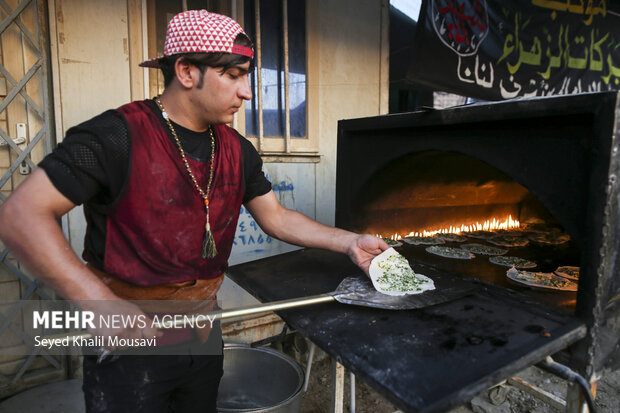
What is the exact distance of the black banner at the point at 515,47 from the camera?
159 inches

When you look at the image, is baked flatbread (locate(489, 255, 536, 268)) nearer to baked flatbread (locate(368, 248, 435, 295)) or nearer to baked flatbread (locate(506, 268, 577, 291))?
baked flatbread (locate(506, 268, 577, 291))

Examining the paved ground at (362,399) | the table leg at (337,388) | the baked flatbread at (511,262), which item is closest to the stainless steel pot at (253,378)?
the table leg at (337,388)

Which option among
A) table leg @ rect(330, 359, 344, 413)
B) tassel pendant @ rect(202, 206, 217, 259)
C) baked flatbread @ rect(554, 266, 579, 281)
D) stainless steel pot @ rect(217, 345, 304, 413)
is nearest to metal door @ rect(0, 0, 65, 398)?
stainless steel pot @ rect(217, 345, 304, 413)

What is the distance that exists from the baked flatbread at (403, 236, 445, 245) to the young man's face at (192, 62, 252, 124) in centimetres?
229

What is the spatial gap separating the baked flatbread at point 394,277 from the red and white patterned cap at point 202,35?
3.86 ft

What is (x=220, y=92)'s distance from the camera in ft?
5.23

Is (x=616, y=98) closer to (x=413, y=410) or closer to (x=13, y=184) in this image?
(x=413, y=410)

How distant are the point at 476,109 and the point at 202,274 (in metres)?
1.52

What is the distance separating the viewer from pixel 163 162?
1.57 meters

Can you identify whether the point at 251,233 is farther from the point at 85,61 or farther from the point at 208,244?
the point at 208,244

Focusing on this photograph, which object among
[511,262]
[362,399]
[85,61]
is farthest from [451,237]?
[85,61]

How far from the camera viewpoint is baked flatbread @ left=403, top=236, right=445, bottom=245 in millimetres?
3463

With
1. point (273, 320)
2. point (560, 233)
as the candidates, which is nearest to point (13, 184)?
point (273, 320)

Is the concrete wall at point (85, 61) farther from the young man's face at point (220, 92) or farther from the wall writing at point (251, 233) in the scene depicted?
the young man's face at point (220, 92)
